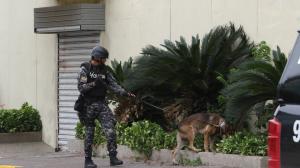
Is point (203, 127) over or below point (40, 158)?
over

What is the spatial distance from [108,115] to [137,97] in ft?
4.80

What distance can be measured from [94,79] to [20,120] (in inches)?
219

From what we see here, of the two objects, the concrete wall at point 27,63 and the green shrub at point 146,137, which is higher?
the concrete wall at point 27,63

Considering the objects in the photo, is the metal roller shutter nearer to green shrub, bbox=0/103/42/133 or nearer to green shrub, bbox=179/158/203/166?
green shrub, bbox=0/103/42/133

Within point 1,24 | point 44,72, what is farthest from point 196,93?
point 1,24

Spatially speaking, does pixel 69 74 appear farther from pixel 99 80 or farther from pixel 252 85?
pixel 252 85

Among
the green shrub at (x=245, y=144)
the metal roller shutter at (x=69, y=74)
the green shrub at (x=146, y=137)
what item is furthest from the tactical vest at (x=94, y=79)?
the metal roller shutter at (x=69, y=74)

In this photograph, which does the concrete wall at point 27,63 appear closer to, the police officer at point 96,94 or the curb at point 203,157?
the curb at point 203,157

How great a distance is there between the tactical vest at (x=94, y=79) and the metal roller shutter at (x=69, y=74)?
4.23 metres

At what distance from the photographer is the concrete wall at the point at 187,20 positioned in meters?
10.2

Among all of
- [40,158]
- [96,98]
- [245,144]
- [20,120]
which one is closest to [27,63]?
[20,120]

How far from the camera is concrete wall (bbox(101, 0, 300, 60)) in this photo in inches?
401

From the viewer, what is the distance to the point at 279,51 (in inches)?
383

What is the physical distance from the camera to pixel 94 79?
9750 mm
